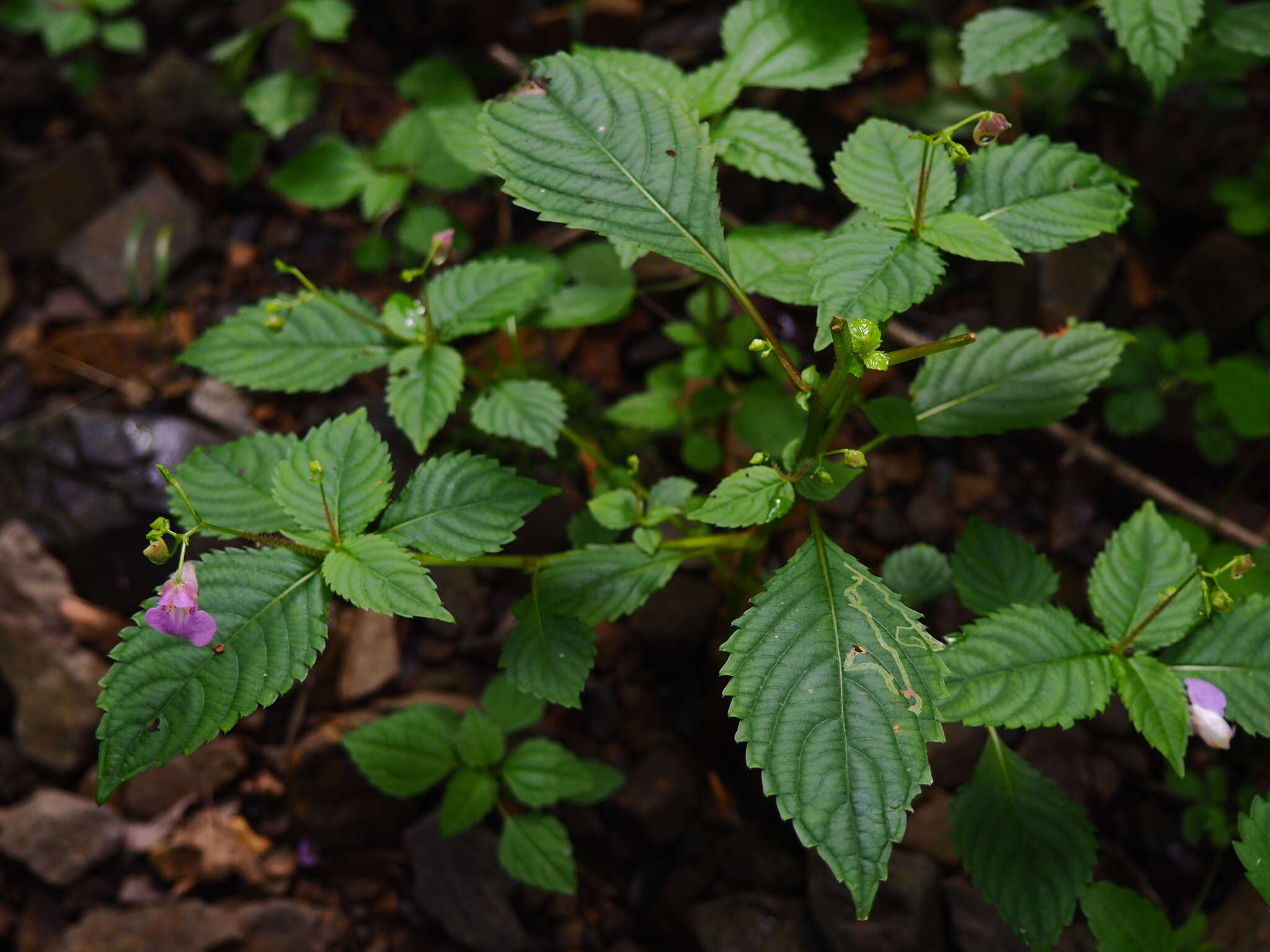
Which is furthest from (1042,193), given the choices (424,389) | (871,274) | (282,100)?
(282,100)

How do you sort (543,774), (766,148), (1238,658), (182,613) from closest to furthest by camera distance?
(182,613) → (1238,658) → (766,148) → (543,774)

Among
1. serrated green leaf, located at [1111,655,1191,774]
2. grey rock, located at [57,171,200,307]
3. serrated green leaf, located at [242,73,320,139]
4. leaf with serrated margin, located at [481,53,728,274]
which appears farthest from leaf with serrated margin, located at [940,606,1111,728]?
grey rock, located at [57,171,200,307]

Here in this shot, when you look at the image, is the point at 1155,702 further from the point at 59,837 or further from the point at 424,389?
the point at 59,837

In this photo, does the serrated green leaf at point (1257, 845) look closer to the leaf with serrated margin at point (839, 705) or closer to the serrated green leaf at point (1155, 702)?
the serrated green leaf at point (1155, 702)

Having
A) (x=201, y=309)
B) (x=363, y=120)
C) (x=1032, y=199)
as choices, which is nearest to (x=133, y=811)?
(x=201, y=309)

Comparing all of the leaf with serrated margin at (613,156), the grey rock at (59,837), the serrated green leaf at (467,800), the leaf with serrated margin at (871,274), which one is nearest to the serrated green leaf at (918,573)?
the leaf with serrated margin at (871,274)
